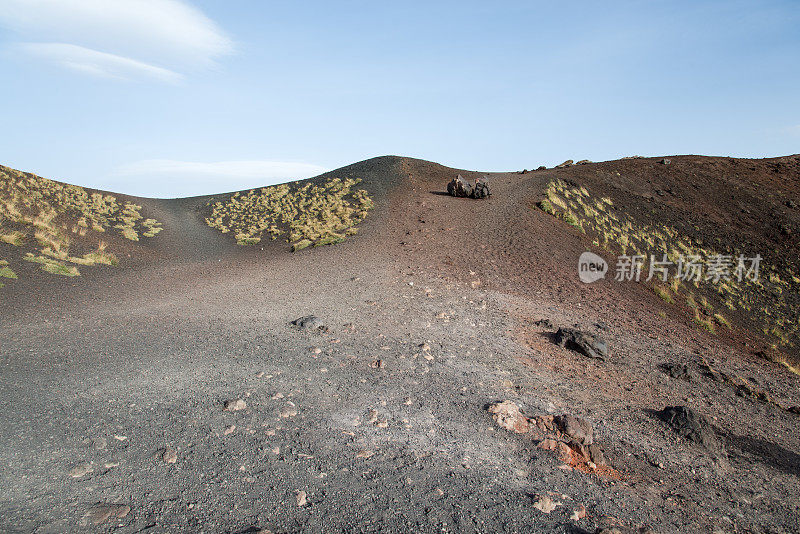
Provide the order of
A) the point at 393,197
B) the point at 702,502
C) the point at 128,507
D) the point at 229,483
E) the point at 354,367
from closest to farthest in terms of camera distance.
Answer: the point at 128,507 → the point at 229,483 → the point at 702,502 → the point at 354,367 → the point at 393,197

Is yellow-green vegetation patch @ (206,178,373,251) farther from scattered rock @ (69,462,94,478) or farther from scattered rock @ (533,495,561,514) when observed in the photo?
scattered rock @ (533,495,561,514)

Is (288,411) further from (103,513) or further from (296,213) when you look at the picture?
(296,213)

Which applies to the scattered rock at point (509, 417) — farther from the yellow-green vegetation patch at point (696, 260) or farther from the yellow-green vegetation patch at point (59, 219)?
the yellow-green vegetation patch at point (59, 219)

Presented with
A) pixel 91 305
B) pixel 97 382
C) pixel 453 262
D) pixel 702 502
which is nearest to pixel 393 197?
pixel 453 262

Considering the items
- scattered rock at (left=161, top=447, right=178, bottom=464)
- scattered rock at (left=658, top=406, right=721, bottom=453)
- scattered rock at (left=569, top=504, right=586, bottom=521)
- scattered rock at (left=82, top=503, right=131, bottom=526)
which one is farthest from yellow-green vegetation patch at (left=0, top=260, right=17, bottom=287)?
scattered rock at (left=658, top=406, right=721, bottom=453)

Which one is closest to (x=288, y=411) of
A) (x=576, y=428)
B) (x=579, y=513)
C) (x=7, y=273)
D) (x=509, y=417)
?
(x=509, y=417)

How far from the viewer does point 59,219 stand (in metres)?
19.9

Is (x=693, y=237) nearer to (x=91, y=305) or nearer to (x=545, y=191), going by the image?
(x=545, y=191)

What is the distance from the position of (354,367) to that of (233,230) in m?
18.3

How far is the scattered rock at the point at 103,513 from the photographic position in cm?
371

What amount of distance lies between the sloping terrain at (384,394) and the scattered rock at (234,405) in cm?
2

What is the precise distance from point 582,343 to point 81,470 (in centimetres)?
875

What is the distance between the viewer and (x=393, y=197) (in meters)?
22.4

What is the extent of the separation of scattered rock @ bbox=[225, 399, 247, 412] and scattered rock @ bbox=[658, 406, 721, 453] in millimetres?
6636
